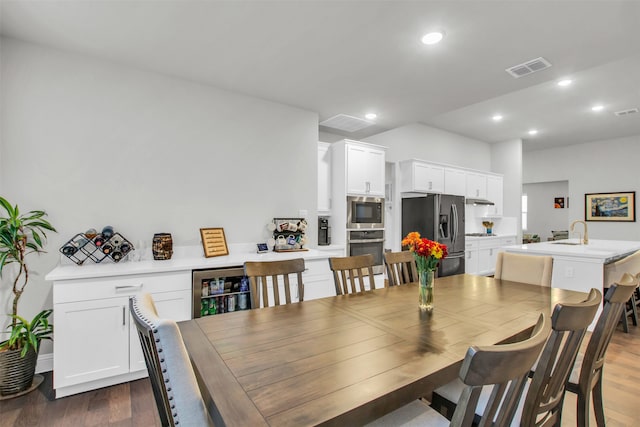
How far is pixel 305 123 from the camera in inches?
155

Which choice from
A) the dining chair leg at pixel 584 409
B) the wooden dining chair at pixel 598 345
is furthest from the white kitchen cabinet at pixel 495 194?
the dining chair leg at pixel 584 409

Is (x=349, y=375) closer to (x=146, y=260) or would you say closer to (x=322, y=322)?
(x=322, y=322)

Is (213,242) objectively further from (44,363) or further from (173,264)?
(44,363)

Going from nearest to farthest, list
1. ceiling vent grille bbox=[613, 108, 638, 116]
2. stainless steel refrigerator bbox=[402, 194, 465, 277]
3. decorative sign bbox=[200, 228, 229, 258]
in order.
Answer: decorative sign bbox=[200, 228, 229, 258]
ceiling vent grille bbox=[613, 108, 638, 116]
stainless steel refrigerator bbox=[402, 194, 465, 277]

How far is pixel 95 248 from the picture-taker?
2646mm

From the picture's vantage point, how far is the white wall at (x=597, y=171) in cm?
664

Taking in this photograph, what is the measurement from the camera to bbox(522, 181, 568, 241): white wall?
8734 millimetres

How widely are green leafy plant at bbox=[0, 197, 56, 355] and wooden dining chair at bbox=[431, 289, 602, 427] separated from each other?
2.87m

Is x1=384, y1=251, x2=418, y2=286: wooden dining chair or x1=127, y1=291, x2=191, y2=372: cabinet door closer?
x1=127, y1=291, x2=191, y2=372: cabinet door

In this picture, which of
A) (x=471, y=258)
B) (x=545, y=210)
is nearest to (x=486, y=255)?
(x=471, y=258)

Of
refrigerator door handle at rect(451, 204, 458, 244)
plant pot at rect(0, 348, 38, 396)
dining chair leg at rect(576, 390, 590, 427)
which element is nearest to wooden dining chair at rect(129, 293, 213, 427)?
dining chair leg at rect(576, 390, 590, 427)

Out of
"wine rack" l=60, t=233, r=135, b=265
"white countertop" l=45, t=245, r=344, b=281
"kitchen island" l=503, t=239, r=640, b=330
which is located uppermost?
"wine rack" l=60, t=233, r=135, b=265

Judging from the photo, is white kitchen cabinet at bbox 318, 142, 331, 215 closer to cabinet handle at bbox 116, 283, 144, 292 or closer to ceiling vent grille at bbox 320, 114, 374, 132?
ceiling vent grille at bbox 320, 114, 374, 132

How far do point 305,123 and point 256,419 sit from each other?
139 inches
